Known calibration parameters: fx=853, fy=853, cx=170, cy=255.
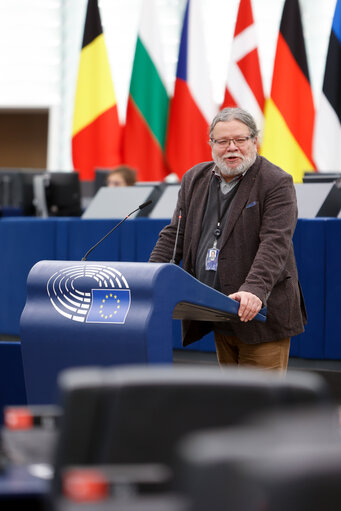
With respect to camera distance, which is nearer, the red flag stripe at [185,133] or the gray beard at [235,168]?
the gray beard at [235,168]

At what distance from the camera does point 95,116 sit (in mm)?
9062

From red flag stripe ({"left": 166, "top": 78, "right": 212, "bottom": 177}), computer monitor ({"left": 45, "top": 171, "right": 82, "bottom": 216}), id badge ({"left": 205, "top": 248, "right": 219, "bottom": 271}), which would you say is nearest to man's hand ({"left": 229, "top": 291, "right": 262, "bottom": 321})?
id badge ({"left": 205, "top": 248, "right": 219, "bottom": 271})

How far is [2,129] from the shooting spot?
41.0ft

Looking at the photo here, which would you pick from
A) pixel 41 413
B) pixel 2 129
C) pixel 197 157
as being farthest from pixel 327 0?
pixel 41 413

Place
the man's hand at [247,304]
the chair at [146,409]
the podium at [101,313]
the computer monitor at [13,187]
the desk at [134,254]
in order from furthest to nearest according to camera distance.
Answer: the computer monitor at [13,187], the desk at [134,254], the man's hand at [247,304], the podium at [101,313], the chair at [146,409]

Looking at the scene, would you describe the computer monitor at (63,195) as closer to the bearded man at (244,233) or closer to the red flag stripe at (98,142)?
the red flag stripe at (98,142)

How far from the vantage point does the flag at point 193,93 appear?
332 inches

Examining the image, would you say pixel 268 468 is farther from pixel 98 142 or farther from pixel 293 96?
pixel 98 142

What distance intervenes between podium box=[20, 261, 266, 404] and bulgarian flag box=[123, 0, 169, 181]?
6540 mm

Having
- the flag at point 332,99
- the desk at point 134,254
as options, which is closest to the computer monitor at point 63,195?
the desk at point 134,254

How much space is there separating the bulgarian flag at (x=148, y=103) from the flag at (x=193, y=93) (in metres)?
0.28

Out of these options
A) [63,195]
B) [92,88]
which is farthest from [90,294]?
[92,88]

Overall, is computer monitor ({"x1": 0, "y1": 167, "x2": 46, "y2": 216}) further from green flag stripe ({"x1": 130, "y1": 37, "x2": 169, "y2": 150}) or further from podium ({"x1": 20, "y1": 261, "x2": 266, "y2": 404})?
podium ({"x1": 20, "y1": 261, "x2": 266, "y2": 404})

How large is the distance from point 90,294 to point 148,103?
685cm
